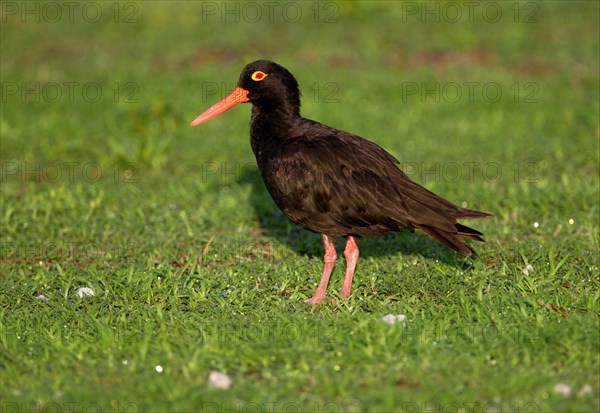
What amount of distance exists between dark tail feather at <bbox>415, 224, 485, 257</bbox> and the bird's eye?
73.6 inches

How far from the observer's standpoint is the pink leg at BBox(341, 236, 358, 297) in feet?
21.1

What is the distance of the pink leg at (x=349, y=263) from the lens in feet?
21.1

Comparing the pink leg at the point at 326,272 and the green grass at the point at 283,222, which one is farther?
the pink leg at the point at 326,272

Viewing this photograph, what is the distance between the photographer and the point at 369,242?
7691 mm

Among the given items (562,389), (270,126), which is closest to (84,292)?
(270,126)

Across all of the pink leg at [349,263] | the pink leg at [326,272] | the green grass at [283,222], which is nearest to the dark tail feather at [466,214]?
the green grass at [283,222]

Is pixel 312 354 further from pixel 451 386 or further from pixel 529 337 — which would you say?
pixel 529 337

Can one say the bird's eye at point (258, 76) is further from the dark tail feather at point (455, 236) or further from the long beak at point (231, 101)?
the dark tail feather at point (455, 236)

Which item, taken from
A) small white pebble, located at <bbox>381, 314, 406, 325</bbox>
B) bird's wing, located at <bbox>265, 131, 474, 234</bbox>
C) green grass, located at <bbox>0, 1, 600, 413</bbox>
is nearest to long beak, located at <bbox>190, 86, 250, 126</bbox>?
bird's wing, located at <bbox>265, 131, 474, 234</bbox>

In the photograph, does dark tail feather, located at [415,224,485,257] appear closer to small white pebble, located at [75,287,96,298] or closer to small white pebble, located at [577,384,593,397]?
small white pebble, located at [577,384,593,397]

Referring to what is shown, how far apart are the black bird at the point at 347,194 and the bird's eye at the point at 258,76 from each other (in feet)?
1.96

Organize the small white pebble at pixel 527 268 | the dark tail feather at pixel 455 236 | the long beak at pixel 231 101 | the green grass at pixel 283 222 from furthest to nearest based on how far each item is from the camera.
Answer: the long beak at pixel 231 101 → the small white pebble at pixel 527 268 → the dark tail feather at pixel 455 236 → the green grass at pixel 283 222

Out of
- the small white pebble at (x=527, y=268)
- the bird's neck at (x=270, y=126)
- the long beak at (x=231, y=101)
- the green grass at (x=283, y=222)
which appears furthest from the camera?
the long beak at (x=231, y=101)

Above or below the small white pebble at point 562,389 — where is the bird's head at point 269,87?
above
